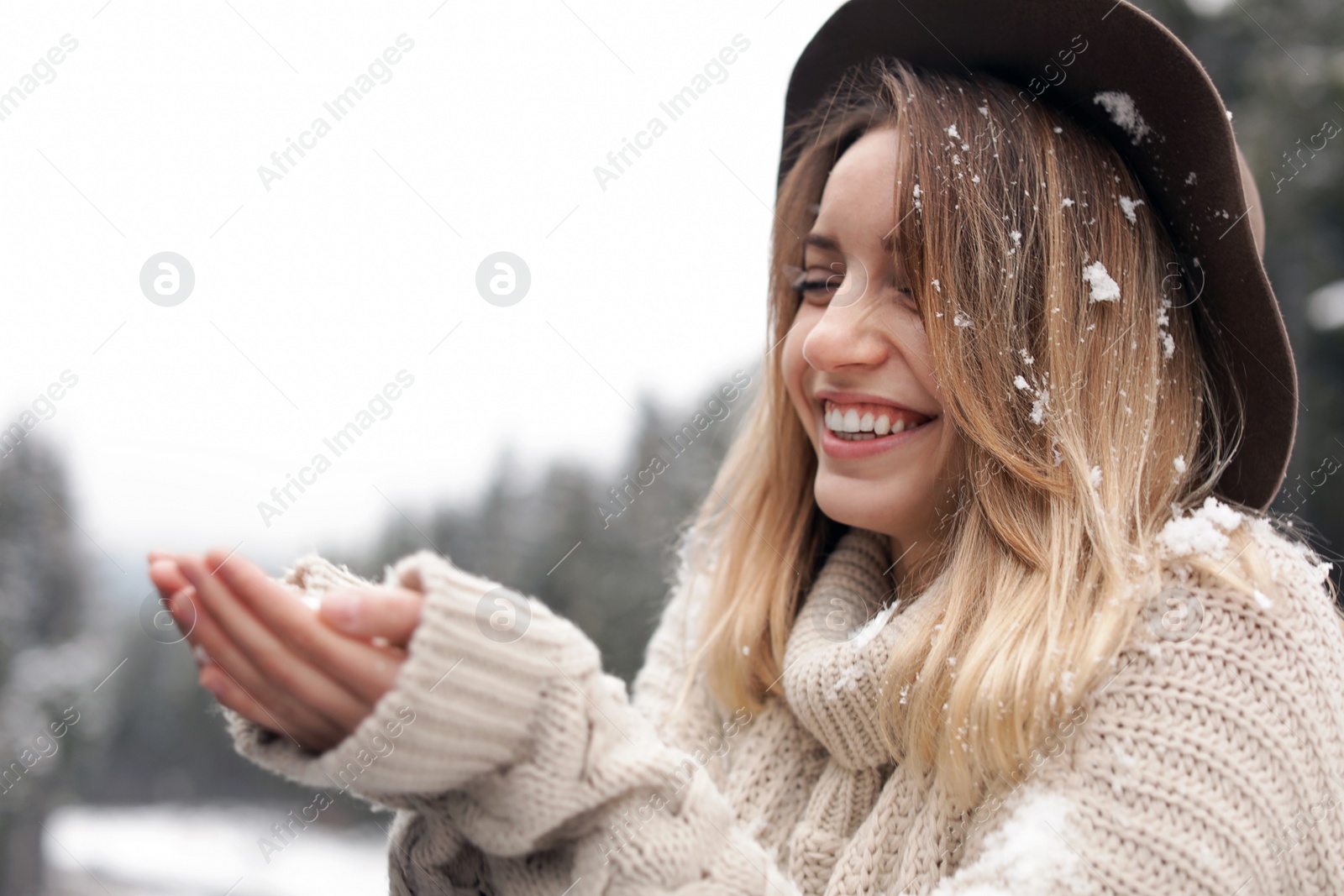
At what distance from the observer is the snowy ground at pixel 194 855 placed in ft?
49.6

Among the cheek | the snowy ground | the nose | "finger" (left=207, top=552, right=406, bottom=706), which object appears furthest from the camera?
the snowy ground

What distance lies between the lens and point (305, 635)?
93cm

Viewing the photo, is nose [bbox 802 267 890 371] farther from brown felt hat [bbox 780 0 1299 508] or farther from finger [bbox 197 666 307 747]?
finger [bbox 197 666 307 747]

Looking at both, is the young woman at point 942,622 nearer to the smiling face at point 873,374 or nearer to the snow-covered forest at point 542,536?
the smiling face at point 873,374

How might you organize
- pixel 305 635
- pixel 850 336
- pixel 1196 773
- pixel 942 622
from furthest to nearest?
pixel 850 336 → pixel 942 622 → pixel 1196 773 → pixel 305 635

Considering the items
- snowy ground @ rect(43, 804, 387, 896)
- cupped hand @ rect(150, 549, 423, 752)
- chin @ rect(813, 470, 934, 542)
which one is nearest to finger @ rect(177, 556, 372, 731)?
cupped hand @ rect(150, 549, 423, 752)

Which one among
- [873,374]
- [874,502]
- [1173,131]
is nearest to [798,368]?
[873,374]

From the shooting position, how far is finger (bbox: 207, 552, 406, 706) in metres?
0.93

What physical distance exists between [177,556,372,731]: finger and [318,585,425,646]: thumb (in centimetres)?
6

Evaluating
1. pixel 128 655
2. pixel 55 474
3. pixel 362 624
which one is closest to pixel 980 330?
pixel 362 624

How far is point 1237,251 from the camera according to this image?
149cm

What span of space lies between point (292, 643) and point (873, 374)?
1063 mm

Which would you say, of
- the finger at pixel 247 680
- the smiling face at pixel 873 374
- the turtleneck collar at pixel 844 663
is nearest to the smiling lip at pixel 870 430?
the smiling face at pixel 873 374

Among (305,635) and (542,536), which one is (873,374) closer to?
(305,635)
